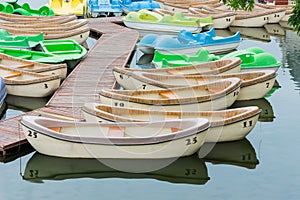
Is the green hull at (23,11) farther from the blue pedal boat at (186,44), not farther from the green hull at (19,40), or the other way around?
the blue pedal boat at (186,44)

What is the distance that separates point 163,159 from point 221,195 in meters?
1.77

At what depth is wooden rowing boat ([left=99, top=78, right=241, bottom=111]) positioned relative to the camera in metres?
15.6

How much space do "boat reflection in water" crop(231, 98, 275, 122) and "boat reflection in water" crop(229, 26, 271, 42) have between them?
10100 mm

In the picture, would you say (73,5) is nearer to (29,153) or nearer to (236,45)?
(236,45)

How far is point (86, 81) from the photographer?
61.7ft

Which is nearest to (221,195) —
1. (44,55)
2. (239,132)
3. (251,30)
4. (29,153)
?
(239,132)

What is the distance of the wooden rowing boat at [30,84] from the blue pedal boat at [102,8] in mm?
14342

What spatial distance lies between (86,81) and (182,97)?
12.0 ft

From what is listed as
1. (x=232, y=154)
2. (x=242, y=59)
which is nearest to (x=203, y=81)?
(x=242, y=59)

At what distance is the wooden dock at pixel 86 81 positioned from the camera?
14.5 metres

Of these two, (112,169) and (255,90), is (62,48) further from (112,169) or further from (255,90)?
(112,169)

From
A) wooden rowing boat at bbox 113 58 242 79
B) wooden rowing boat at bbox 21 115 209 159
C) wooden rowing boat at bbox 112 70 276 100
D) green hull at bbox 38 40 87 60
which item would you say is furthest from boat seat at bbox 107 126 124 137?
green hull at bbox 38 40 87 60

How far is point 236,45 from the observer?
79.2 ft

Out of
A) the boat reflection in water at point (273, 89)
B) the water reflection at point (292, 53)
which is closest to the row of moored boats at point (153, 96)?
the boat reflection in water at point (273, 89)
